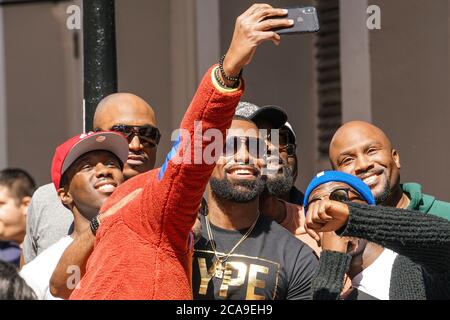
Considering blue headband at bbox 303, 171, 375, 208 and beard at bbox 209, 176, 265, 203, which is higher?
blue headband at bbox 303, 171, 375, 208

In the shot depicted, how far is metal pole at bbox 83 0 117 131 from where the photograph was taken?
5305 millimetres

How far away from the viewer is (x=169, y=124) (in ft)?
29.0

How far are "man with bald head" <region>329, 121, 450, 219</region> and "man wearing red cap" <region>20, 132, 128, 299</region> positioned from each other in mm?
1047

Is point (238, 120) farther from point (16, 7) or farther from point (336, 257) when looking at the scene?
point (16, 7)

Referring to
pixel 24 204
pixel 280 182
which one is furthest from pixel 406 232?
pixel 24 204

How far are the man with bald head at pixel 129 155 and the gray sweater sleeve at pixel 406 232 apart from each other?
167cm

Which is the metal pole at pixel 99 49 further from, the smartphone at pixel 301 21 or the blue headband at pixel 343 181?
the smartphone at pixel 301 21

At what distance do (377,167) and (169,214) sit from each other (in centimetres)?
166

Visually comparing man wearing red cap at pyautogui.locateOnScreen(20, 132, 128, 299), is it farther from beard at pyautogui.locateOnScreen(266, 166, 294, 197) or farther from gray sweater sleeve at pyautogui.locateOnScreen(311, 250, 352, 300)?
gray sweater sleeve at pyautogui.locateOnScreen(311, 250, 352, 300)

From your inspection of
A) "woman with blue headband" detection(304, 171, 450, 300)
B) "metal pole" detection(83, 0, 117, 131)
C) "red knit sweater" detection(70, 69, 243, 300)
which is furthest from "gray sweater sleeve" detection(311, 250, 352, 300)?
"metal pole" detection(83, 0, 117, 131)

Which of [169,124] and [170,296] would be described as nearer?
[170,296]

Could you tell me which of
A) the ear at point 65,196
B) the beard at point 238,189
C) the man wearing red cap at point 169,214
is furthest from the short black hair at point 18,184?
the man wearing red cap at point 169,214
